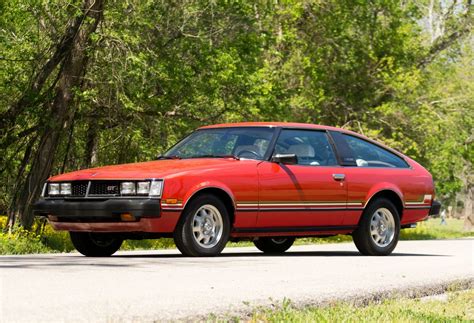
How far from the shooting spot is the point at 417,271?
10977mm

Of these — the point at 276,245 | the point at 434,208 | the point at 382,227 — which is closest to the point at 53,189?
the point at 276,245

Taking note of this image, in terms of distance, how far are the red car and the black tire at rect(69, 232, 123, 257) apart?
12mm

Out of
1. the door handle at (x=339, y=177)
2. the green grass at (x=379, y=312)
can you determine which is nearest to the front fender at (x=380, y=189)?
the door handle at (x=339, y=177)

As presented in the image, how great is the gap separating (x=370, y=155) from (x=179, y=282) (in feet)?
19.9

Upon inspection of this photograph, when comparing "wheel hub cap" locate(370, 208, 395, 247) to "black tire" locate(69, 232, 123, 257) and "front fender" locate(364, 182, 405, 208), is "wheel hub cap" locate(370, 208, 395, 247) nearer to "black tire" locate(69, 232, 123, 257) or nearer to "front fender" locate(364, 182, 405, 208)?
"front fender" locate(364, 182, 405, 208)

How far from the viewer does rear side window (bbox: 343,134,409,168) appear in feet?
46.5

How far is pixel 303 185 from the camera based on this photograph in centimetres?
1312

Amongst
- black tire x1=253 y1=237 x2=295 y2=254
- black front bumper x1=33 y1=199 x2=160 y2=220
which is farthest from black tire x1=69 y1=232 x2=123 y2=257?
black tire x1=253 y1=237 x2=295 y2=254

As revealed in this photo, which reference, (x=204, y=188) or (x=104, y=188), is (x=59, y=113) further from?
(x=204, y=188)

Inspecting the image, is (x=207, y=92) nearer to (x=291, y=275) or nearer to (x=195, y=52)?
(x=195, y=52)

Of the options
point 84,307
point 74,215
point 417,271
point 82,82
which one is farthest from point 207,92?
point 84,307

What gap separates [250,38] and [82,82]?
5.10 meters

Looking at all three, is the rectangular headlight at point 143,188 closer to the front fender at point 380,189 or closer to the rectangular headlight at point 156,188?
the rectangular headlight at point 156,188

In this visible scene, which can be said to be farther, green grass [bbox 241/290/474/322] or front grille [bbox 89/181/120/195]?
front grille [bbox 89/181/120/195]
